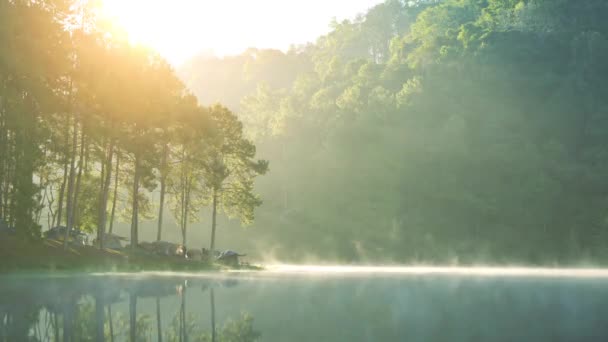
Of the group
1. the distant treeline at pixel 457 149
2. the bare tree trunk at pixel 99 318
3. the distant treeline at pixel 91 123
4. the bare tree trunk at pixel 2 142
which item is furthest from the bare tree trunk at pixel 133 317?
the distant treeline at pixel 457 149

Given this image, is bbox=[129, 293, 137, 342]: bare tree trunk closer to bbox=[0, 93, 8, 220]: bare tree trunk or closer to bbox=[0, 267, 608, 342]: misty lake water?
bbox=[0, 267, 608, 342]: misty lake water

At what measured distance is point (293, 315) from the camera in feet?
50.8

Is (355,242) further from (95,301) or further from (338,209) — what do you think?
(95,301)

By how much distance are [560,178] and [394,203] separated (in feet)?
90.3

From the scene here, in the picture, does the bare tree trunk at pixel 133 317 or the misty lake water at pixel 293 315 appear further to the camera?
the misty lake water at pixel 293 315

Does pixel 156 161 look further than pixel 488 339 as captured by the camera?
Yes

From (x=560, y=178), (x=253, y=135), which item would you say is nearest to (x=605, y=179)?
(x=560, y=178)

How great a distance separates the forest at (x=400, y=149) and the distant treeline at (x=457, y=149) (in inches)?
12.5

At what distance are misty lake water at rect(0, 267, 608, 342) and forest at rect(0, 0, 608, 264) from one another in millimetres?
28234

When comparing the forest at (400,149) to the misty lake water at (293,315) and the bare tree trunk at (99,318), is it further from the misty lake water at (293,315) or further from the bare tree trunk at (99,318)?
the bare tree trunk at (99,318)

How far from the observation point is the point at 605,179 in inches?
4380

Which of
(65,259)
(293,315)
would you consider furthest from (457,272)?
(293,315)

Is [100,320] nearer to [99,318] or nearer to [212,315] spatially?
[99,318]

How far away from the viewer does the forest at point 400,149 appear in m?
54.5
